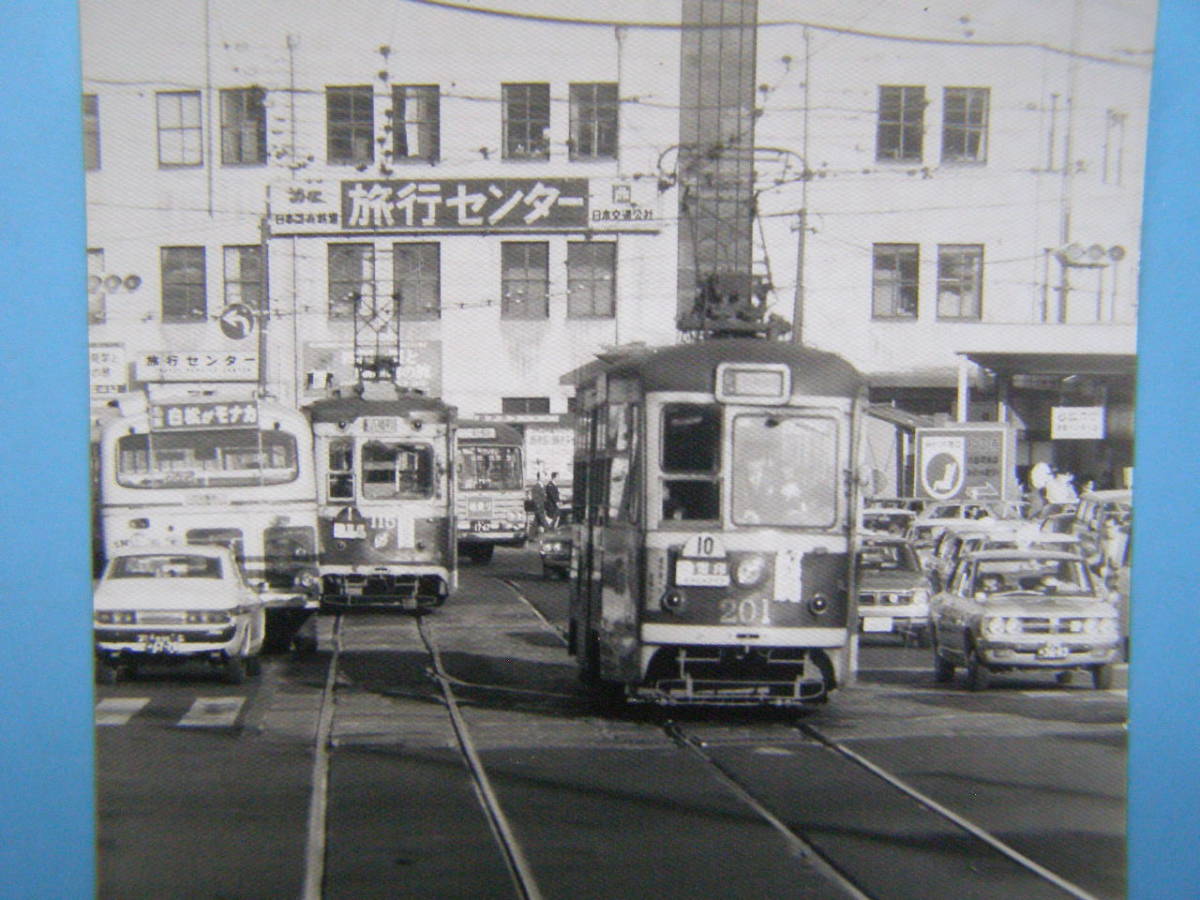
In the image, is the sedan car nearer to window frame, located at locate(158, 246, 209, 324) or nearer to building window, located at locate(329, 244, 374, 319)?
window frame, located at locate(158, 246, 209, 324)

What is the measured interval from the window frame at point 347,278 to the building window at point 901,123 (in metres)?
1.59

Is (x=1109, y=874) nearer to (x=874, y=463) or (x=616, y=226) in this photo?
(x=616, y=226)

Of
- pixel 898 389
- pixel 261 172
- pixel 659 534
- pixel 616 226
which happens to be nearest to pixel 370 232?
pixel 261 172

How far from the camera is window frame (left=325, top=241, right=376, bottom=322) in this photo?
17.4 ft

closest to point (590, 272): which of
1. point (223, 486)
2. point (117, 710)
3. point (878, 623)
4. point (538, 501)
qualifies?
point (117, 710)

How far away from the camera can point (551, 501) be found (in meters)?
20.4

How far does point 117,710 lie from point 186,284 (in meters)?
1.59

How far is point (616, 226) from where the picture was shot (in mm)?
5262

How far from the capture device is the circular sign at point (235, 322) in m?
5.26

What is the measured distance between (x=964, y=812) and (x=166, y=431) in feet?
11.3

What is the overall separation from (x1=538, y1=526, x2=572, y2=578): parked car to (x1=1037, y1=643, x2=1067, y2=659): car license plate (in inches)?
359

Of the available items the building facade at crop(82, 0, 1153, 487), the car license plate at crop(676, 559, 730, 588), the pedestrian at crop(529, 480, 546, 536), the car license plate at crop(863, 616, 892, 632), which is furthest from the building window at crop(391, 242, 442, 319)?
the pedestrian at crop(529, 480, 546, 536)

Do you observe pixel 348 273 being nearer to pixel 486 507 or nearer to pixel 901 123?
pixel 901 123

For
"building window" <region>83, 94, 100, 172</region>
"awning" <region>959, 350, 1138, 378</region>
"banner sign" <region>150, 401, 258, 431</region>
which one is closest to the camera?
"building window" <region>83, 94, 100, 172</region>
